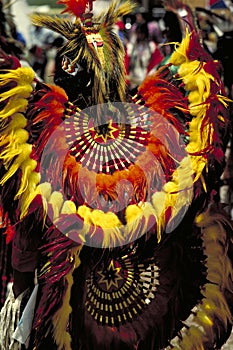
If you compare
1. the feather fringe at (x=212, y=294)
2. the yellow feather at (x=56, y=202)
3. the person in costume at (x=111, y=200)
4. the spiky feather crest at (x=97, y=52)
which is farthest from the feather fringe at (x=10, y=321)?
the spiky feather crest at (x=97, y=52)

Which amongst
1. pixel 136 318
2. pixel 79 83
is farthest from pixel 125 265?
pixel 79 83

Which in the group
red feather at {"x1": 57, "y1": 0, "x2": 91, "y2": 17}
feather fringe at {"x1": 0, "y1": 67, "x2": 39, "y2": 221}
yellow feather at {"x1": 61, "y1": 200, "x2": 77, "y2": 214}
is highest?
red feather at {"x1": 57, "y1": 0, "x2": 91, "y2": 17}

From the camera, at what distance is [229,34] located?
515 centimetres

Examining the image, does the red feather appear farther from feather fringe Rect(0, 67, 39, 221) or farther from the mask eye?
feather fringe Rect(0, 67, 39, 221)

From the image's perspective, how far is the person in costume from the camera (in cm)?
251

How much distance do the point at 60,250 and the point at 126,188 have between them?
0.36 meters

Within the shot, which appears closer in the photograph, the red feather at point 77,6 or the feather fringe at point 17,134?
the feather fringe at point 17,134

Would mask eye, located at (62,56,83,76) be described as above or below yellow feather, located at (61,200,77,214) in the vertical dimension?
above

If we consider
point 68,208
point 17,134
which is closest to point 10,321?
point 68,208

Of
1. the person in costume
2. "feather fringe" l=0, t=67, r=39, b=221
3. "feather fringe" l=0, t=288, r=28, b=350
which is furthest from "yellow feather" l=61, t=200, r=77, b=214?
"feather fringe" l=0, t=288, r=28, b=350

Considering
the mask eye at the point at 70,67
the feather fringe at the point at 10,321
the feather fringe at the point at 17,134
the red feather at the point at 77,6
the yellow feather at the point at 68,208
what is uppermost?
the red feather at the point at 77,6

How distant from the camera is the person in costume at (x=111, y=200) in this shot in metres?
2.51

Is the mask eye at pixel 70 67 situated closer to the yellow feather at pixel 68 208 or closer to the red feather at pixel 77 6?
the red feather at pixel 77 6

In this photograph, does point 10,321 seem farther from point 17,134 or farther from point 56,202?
point 17,134
